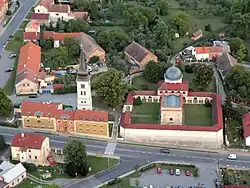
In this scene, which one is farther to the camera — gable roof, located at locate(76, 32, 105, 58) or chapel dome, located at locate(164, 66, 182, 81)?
gable roof, located at locate(76, 32, 105, 58)

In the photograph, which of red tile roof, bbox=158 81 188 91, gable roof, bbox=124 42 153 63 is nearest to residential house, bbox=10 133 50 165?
red tile roof, bbox=158 81 188 91

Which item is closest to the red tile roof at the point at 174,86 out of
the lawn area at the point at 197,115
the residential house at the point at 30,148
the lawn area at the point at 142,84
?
the lawn area at the point at 197,115

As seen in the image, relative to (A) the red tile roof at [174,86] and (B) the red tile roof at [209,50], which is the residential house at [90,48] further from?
(A) the red tile roof at [174,86]

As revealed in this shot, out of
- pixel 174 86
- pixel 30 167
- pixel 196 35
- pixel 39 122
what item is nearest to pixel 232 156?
pixel 174 86

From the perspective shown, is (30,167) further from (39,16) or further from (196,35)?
(196,35)

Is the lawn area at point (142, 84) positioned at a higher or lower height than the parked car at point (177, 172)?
higher

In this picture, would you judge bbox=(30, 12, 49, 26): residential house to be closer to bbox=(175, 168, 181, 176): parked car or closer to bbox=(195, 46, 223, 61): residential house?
bbox=(195, 46, 223, 61): residential house

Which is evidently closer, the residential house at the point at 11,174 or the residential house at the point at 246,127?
the residential house at the point at 11,174
